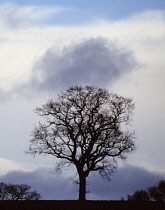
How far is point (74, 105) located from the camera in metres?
43.9

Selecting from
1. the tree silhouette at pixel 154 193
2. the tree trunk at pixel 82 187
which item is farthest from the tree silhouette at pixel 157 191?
the tree trunk at pixel 82 187

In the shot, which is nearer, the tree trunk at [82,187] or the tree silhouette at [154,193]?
the tree trunk at [82,187]

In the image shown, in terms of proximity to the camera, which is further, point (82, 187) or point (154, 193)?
point (154, 193)

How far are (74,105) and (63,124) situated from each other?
2.50 metres

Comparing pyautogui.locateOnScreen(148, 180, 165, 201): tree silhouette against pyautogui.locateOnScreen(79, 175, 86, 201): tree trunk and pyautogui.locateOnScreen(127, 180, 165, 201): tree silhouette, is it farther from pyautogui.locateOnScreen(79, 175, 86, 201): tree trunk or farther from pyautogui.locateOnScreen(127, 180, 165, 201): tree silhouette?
pyautogui.locateOnScreen(79, 175, 86, 201): tree trunk

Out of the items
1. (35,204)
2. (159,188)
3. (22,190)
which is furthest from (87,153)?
(22,190)

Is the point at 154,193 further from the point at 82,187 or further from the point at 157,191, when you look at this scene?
the point at 82,187

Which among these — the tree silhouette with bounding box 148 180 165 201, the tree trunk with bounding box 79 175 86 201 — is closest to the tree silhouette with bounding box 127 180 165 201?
the tree silhouette with bounding box 148 180 165 201

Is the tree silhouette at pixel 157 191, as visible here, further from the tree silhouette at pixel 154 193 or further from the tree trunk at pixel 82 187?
the tree trunk at pixel 82 187

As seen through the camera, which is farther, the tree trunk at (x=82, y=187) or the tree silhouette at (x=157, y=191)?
the tree silhouette at (x=157, y=191)

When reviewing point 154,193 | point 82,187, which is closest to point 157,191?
point 154,193

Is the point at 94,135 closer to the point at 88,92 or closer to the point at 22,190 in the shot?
the point at 88,92

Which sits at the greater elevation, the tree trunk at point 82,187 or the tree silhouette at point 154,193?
the tree silhouette at point 154,193

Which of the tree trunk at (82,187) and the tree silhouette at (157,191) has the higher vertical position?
the tree silhouette at (157,191)
